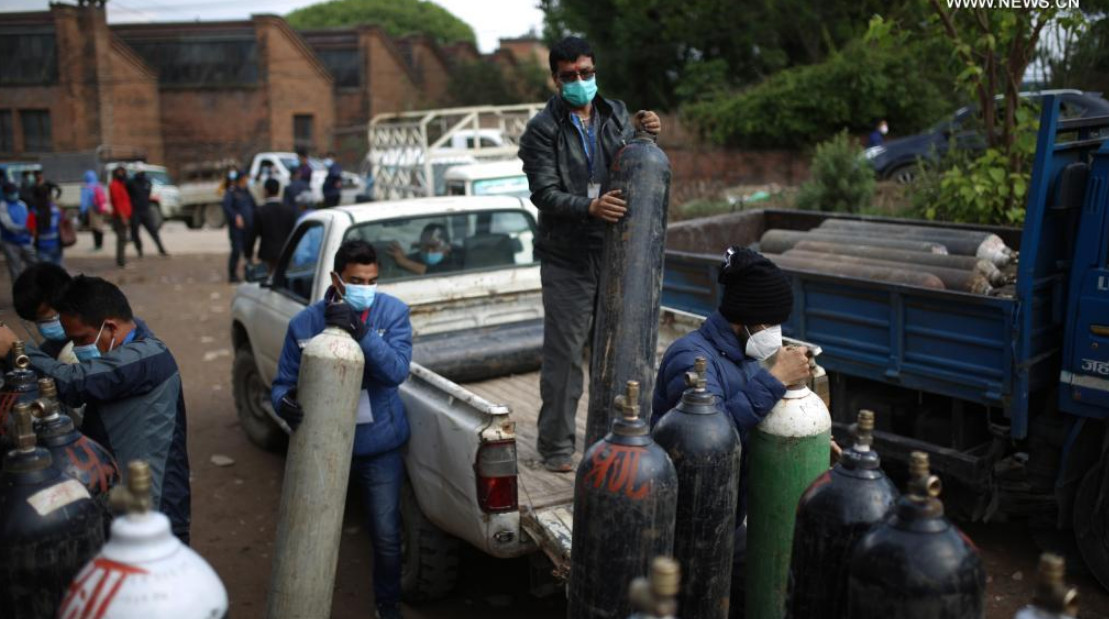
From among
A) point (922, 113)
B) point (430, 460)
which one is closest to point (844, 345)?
point (430, 460)

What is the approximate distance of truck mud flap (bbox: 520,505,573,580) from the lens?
12.7 ft

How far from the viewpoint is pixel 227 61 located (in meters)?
39.5

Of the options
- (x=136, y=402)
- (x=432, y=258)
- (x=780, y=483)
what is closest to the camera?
(x=780, y=483)

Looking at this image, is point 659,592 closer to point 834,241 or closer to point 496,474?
point 496,474

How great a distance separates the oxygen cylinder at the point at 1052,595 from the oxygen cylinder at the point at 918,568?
25cm

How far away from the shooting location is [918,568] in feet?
6.81

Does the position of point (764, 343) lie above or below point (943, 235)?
below

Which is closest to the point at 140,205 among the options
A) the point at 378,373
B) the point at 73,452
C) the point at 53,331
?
the point at 53,331

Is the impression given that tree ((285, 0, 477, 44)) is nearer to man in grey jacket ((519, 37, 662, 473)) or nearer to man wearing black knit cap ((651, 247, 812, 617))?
man in grey jacket ((519, 37, 662, 473))

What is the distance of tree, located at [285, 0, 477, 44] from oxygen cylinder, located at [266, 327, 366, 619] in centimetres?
7131

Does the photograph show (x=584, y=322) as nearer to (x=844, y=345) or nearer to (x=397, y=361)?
(x=397, y=361)

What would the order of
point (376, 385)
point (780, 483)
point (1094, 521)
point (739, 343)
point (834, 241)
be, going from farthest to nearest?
point (834, 241)
point (1094, 521)
point (376, 385)
point (739, 343)
point (780, 483)

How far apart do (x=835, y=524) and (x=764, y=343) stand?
3.38 feet

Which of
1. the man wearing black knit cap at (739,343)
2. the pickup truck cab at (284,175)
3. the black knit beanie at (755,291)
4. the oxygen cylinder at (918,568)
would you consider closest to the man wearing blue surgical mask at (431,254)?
the man wearing black knit cap at (739,343)
